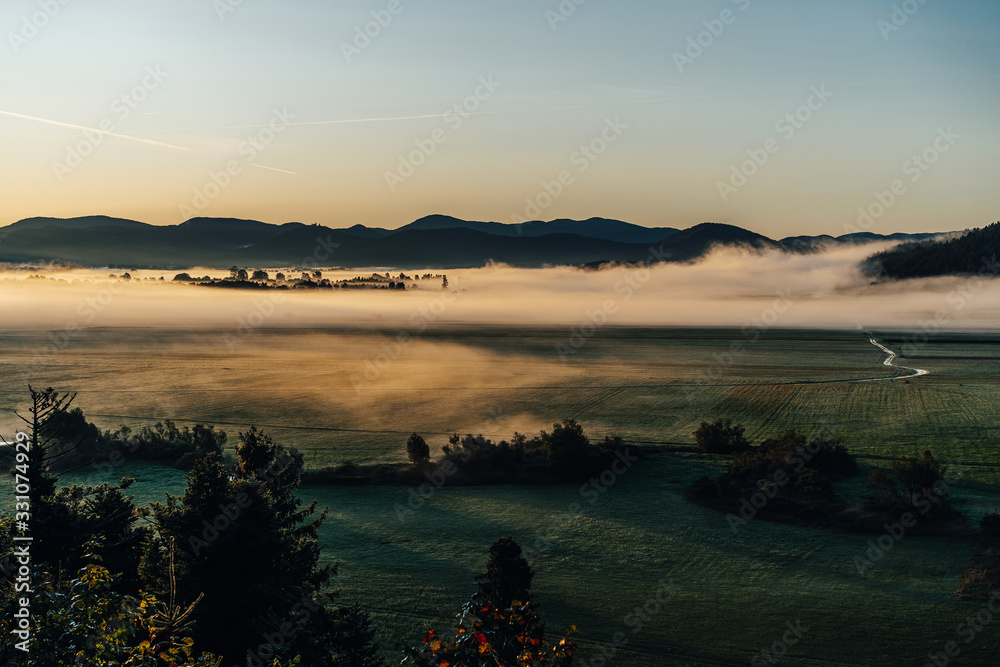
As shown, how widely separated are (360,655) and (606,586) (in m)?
14.3

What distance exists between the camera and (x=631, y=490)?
53031 millimetres

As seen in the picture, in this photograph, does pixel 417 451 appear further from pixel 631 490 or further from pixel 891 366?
pixel 891 366

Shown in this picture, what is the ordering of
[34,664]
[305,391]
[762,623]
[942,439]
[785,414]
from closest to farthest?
1. [34,664]
2. [762,623]
3. [942,439]
4. [785,414]
5. [305,391]

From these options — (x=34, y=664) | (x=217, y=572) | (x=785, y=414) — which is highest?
(x=34, y=664)

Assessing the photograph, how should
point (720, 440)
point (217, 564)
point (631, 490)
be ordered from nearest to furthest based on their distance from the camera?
point (217, 564), point (631, 490), point (720, 440)

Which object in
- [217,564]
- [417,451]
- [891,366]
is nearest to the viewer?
[217,564]

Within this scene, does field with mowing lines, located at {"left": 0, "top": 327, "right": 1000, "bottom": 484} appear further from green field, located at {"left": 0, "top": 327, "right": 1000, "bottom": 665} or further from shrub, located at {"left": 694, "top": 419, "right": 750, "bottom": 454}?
shrub, located at {"left": 694, "top": 419, "right": 750, "bottom": 454}

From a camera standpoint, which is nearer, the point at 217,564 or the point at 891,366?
the point at 217,564

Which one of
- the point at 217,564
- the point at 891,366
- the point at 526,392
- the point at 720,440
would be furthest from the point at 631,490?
the point at 891,366

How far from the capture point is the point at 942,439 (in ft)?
224

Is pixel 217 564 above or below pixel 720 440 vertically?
above

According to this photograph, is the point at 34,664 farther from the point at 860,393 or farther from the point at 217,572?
the point at 860,393

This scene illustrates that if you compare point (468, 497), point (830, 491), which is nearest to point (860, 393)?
point (830, 491)

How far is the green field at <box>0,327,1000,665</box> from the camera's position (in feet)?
101
